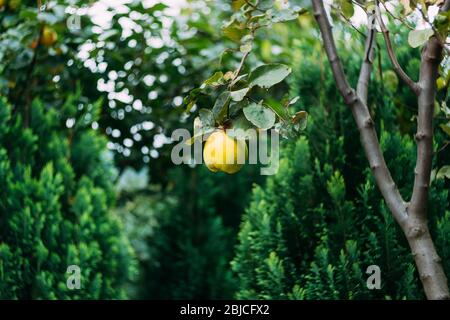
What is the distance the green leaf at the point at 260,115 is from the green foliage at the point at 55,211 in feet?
4.55

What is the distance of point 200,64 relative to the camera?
3148 mm

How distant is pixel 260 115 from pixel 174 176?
237 centimetres

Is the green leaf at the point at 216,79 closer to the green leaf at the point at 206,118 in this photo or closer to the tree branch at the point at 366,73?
the green leaf at the point at 206,118

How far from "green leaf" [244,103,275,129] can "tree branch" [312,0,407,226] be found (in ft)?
0.90

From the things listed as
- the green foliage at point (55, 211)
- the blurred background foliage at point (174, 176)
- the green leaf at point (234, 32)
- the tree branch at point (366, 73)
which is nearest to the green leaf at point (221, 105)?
the green leaf at point (234, 32)

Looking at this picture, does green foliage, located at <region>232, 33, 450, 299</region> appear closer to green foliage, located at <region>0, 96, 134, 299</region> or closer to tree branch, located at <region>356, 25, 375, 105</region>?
tree branch, located at <region>356, 25, 375, 105</region>

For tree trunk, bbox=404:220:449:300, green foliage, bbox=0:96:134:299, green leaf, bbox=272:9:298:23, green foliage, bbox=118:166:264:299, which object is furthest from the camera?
green foliage, bbox=118:166:264:299

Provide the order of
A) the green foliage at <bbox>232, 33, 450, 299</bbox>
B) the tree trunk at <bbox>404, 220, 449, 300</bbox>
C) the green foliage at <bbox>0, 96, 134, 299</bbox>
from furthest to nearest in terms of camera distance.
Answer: the green foliage at <bbox>0, 96, 134, 299</bbox>, the green foliage at <bbox>232, 33, 450, 299</bbox>, the tree trunk at <bbox>404, 220, 449, 300</bbox>

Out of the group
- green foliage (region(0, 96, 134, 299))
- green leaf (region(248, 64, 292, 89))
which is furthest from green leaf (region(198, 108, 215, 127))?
green foliage (region(0, 96, 134, 299))

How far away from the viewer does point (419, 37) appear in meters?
1.40

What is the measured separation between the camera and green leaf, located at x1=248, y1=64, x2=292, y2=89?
1433 millimetres

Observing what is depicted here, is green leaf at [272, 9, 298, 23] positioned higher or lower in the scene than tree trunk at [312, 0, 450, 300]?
higher

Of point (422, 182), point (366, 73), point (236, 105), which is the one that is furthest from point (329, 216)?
point (236, 105)

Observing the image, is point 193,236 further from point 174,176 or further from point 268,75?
point 268,75
